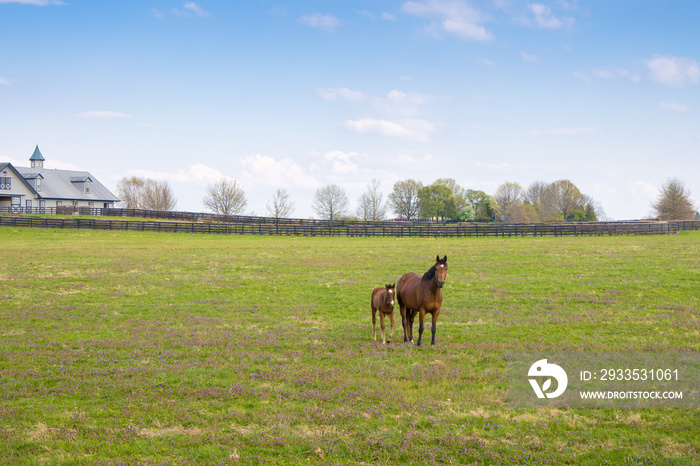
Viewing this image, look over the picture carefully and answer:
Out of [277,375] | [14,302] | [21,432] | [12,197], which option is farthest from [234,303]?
[12,197]

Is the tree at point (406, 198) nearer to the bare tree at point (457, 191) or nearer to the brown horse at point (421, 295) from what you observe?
the bare tree at point (457, 191)

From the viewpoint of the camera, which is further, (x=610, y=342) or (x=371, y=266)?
(x=371, y=266)

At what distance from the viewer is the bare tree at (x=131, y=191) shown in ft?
411

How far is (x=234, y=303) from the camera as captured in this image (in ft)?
61.4

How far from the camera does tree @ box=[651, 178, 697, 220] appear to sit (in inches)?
3509

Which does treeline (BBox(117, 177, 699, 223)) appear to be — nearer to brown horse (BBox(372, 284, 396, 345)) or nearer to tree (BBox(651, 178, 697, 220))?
tree (BBox(651, 178, 697, 220))

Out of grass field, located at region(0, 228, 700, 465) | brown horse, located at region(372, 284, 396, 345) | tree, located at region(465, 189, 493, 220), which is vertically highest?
tree, located at region(465, 189, 493, 220)

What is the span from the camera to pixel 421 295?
39.7 ft

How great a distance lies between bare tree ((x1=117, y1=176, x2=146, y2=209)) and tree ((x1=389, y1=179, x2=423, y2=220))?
197 ft

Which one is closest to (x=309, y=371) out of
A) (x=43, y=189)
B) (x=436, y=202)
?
(x=43, y=189)

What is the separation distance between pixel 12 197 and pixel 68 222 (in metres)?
27.3

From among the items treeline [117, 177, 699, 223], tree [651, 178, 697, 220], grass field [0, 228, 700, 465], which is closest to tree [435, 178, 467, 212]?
treeline [117, 177, 699, 223]

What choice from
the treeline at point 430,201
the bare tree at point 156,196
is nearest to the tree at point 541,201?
the treeline at point 430,201

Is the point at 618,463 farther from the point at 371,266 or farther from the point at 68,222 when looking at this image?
the point at 68,222
